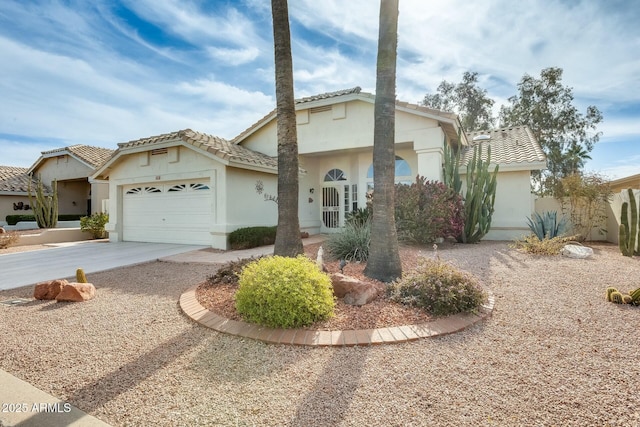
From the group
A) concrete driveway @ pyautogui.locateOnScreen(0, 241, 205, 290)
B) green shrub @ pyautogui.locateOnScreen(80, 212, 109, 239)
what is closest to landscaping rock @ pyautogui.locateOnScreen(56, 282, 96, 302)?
concrete driveway @ pyautogui.locateOnScreen(0, 241, 205, 290)

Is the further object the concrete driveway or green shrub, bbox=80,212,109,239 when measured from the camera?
green shrub, bbox=80,212,109,239

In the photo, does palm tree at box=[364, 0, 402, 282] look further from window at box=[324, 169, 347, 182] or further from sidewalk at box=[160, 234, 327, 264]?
window at box=[324, 169, 347, 182]

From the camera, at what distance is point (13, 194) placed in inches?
907

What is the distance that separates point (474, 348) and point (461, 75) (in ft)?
104

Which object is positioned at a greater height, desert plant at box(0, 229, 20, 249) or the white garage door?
the white garage door

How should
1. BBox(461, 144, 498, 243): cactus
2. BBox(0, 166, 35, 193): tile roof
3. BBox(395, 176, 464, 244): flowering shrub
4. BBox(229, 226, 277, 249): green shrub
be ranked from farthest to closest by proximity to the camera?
BBox(0, 166, 35, 193): tile roof, BBox(229, 226, 277, 249): green shrub, BBox(461, 144, 498, 243): cactus, BBox(395, 176, 464, 244): flowering shrub

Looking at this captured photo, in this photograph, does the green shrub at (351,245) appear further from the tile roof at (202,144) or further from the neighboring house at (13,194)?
the neighboring house at (13,194)

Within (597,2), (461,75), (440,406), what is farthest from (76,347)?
(461,75)

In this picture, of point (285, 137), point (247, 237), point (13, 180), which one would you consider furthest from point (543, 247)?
point (13, 180)

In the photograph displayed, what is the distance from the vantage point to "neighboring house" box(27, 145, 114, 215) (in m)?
22.2

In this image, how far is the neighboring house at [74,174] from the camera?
22.2m

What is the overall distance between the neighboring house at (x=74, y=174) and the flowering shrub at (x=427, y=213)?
20.7 m

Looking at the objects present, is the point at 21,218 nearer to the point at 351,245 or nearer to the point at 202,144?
the point at 202,144

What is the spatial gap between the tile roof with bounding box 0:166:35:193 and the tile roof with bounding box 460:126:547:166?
30485mm
